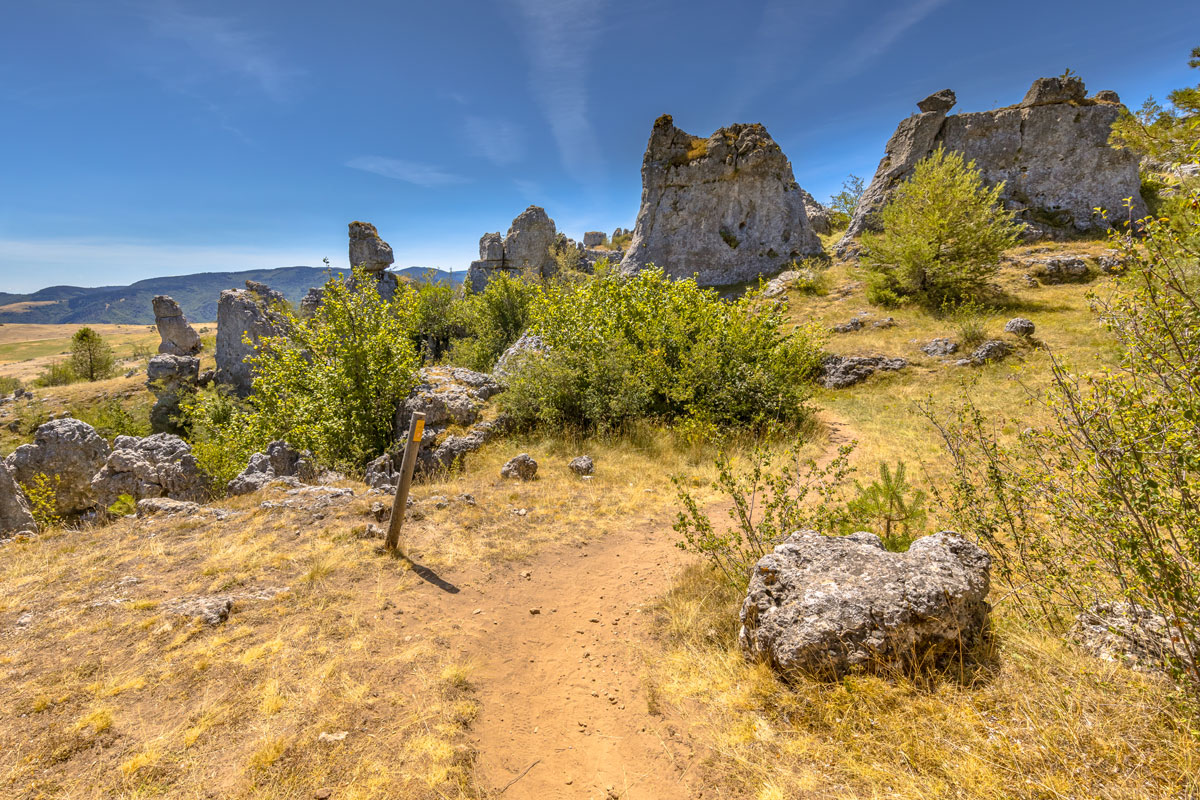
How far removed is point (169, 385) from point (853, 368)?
5042 centimetres

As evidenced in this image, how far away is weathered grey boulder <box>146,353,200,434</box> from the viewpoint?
A: 3531cm

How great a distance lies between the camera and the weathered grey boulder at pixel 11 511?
8.80 meters

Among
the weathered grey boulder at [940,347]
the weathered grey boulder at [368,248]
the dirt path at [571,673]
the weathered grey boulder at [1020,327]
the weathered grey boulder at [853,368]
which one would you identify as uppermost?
the weathered grey boulder at [368,248]

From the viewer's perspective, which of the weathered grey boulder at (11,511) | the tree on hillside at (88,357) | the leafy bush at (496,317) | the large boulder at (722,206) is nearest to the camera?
the weathered grey boulder at (11,511)

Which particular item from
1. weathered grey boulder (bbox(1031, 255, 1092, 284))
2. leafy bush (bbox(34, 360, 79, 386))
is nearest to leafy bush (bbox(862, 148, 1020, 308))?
weathered grey boulder (bbox(1031, 255, 1092, 284))

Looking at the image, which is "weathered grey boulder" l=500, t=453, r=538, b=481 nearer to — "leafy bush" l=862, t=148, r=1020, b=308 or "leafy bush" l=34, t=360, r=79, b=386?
"leafy bush" l=862, t=148, r=1020, b=308

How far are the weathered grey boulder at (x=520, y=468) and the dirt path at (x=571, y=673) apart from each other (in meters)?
3.05

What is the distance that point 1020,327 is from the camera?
53.9 ft

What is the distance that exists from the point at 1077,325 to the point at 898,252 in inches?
276

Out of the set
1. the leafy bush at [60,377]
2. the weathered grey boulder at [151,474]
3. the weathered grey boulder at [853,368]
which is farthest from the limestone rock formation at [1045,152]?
the leafy bush at [60,377]

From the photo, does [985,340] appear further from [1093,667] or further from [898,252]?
[1093,667]

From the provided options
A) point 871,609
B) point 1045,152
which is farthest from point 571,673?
point 1045,152

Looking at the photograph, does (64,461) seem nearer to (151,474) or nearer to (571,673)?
(151,474)

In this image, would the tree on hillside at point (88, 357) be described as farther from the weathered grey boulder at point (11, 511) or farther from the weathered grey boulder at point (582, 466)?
the weathered grey boulder at point (582, 466)
